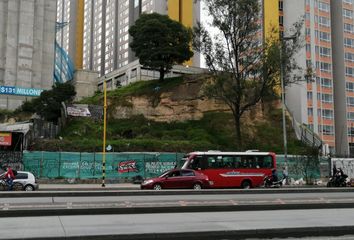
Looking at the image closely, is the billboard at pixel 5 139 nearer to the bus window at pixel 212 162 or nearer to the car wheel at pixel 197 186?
the bus window at pixel 212 162

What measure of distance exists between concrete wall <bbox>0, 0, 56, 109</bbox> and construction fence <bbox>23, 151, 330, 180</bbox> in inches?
1984

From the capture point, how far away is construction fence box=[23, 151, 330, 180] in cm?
3762

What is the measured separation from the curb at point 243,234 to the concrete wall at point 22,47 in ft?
261

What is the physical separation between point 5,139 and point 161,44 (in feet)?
92.4

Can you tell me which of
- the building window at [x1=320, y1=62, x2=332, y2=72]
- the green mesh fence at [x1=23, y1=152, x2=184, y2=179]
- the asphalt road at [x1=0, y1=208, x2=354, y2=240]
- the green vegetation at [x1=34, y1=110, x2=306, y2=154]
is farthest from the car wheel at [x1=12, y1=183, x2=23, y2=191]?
the building window at [x1=320, y1=62, x2=332, y2=72]

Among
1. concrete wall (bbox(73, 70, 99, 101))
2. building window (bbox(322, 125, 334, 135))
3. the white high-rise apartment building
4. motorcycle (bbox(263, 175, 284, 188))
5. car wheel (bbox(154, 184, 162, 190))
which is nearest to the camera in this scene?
car wheel (bbox(154, 184, 162, 190))

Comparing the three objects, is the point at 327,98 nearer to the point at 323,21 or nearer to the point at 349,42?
the point at 349,42

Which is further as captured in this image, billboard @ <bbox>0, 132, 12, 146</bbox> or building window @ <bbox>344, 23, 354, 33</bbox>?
building window @ <bbox>344, 23, 354, 33</bbox>

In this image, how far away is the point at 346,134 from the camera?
90375mm

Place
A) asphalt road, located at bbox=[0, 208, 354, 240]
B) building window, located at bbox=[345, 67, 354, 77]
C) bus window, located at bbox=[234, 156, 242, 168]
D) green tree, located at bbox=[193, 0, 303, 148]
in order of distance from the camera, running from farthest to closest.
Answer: building window, located at bbox=[345, 67, 354, 77], green tree, located at bbox=[193, 0, 303, 148], bus window, located at bbox=[234, 156, 242, 168], asphalt road, located at bbox=[0, 208, 354, 240]

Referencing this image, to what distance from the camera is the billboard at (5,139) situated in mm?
42156

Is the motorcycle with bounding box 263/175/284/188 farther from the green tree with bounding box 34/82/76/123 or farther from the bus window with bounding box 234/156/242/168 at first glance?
the green tree with bounding box 34/82/76/123

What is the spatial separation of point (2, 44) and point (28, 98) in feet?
38.9

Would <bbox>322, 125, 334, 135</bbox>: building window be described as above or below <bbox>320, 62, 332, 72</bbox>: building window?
below
